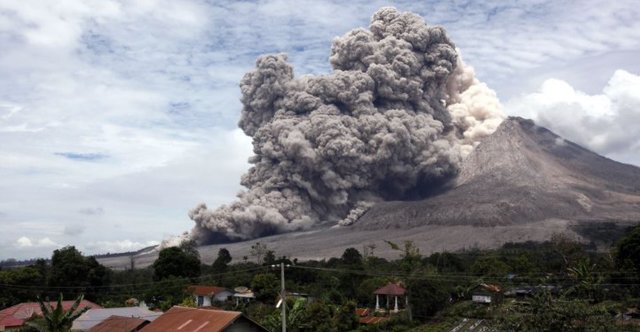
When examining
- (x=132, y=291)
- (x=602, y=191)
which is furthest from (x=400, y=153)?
(x=132, y=291)

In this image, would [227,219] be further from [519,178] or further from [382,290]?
[382,290]

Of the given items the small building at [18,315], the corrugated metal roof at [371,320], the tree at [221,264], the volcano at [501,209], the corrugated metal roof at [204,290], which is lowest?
the corrugated metal roof at [371,320]

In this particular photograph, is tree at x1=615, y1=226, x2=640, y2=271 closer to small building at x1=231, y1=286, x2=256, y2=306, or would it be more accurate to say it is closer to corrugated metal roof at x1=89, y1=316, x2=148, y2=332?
small building at x1=231, y1=286, x2=256, y2=306

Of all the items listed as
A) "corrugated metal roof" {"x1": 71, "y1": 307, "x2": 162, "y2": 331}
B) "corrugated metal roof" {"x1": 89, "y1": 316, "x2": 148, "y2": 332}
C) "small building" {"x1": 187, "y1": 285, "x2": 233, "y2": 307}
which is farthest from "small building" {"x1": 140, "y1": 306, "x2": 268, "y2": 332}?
"small building" {"x1": 187, "y1": 285, "x2": 233, "y2": 307}

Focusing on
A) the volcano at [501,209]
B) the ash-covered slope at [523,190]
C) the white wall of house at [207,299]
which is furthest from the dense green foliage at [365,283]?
the ash-covered slope at [523,190]

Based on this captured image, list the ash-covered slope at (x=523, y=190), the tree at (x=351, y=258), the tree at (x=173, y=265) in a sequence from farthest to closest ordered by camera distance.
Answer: the ash-covered slope at (x=523, y=190), the tree at (x=351, y=258), the tree at (x=173, y=265)

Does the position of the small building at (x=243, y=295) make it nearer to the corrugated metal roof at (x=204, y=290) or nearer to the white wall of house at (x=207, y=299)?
the white wall of house at (x=207, y=299)
